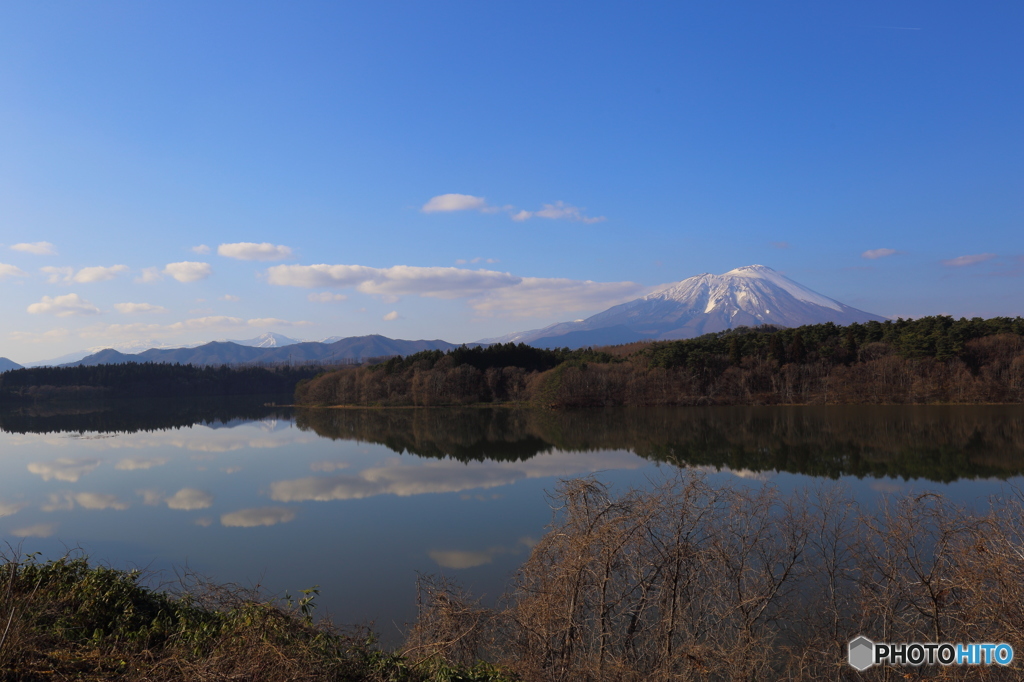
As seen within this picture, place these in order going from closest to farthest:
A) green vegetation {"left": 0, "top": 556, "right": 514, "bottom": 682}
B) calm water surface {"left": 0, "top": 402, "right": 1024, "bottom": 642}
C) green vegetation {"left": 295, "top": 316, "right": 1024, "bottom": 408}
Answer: green vegetation {"left": 0, "top": 556, "right": 514, "bottom": 682}
calm water surface {"left": 0, "top": 402, "right": 1024, "bottom": 642}
green vegetation {"left": 295, "top": 316, "right": 1024, "bottom": 408}

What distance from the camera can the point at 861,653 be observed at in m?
8.30

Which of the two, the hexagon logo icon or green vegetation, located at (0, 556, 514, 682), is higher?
green vegetation, located at (0, 556, 514, 682)

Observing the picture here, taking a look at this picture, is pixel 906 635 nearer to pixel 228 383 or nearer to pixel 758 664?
pixel 758 664

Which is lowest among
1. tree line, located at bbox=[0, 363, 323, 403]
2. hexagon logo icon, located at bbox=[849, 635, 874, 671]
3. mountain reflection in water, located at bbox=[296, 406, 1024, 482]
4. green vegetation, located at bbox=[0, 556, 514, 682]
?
mountain reflection in water, located at bbox=[296, 406, 1024, 482]

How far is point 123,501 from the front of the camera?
24.5 metres

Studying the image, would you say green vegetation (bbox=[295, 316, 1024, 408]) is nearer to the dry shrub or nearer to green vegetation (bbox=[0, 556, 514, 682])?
the dry shrub

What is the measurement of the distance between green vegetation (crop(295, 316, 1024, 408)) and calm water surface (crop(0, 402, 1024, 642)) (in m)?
7.22

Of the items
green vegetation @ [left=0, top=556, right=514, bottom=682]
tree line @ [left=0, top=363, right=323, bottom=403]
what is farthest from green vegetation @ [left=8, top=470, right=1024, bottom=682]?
tree line @ [left=0, top=363, right=323, bottom=403]

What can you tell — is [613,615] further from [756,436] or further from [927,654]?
[756,436]

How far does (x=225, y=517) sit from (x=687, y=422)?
3555 cm

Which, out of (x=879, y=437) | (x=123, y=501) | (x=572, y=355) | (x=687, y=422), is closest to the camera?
(x=123, y=501)

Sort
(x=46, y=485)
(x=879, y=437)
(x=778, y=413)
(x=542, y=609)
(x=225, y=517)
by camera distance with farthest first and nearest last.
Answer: (x=778, y=413) < (x=879, y=437) < (x=46, y=485) < (x=225, y=517) < (x=542, y=609)

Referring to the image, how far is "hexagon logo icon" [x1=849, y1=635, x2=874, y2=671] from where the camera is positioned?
810cm

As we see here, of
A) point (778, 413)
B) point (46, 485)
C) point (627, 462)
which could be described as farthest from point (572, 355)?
point (46, 485)
